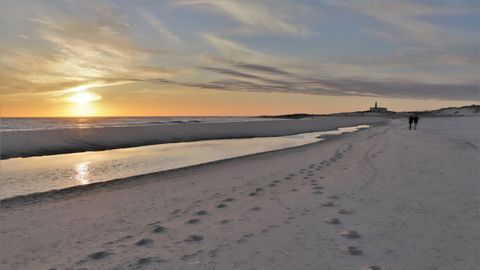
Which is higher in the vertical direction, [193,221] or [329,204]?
[329,204]

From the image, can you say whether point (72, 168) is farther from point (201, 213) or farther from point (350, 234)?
point (350, 234)

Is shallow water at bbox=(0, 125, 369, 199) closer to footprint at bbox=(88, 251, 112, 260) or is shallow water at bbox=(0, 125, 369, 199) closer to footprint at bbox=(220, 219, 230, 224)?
footprint at bbox=(88, 251, 112, 260)

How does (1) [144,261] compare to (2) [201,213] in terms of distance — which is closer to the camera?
(1) [144,261]

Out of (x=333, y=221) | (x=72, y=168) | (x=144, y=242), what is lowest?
(x=72, y=168)

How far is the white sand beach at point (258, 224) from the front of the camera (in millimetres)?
5605

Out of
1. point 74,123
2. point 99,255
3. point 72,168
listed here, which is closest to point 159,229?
point 99,255

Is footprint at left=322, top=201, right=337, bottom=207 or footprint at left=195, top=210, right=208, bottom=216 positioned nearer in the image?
footprint at left=195, top=210, right=208, bottom=216

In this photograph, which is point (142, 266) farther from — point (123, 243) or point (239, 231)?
point (239, 231)

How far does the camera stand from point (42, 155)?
21.2m

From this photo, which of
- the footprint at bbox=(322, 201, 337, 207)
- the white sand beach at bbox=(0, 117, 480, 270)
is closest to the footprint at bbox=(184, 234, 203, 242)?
the white sand beach at bbox=(0, 117, 480, 270)

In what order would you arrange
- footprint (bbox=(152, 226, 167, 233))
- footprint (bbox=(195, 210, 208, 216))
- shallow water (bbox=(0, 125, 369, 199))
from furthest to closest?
shallow water (bbox=(0, 125, 369, 199))
footprint (bbox=(195, 210, 208, 216))
footprint (bbox=(152, 226, 167, 233))

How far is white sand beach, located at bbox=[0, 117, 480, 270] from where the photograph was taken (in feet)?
18.4

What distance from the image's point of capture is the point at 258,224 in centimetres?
725

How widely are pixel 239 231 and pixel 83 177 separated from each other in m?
8.61
